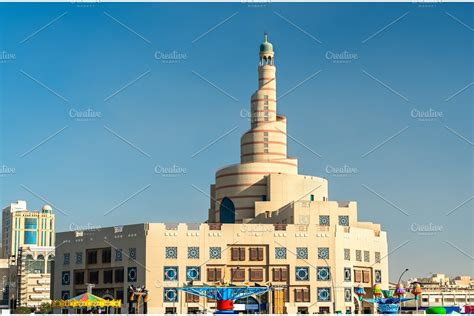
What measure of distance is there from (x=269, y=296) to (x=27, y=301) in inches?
2973

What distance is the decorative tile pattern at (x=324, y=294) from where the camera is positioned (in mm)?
89938

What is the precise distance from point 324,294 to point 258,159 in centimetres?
1902

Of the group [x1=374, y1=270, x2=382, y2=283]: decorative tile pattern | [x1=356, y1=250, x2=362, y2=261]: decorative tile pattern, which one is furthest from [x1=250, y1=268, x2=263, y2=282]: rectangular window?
[x1=374, y1=270, x2=382, y2=283]: decorative tile pattern

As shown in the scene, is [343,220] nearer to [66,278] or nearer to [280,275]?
[280,275]

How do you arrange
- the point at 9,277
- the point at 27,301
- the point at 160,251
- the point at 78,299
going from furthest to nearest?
the point at 9,277, the point at 27,301, the point at 160,251, the point at 78,299

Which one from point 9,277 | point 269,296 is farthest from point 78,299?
point 9,277

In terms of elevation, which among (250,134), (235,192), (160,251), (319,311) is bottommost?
(319,311)

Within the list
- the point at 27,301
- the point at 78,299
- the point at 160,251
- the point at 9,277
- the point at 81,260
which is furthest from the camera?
the point at 9,277

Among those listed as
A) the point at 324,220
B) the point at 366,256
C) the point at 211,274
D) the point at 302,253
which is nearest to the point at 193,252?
the point at 211,274

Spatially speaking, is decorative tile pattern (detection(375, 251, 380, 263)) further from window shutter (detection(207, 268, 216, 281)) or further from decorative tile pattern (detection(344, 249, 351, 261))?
window shutter (detection(207, 268, 216, 281))

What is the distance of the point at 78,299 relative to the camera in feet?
230

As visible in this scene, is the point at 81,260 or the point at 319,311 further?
the point at 81,260

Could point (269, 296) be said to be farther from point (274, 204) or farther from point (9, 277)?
point (9, 277)

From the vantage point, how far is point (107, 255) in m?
93.7
